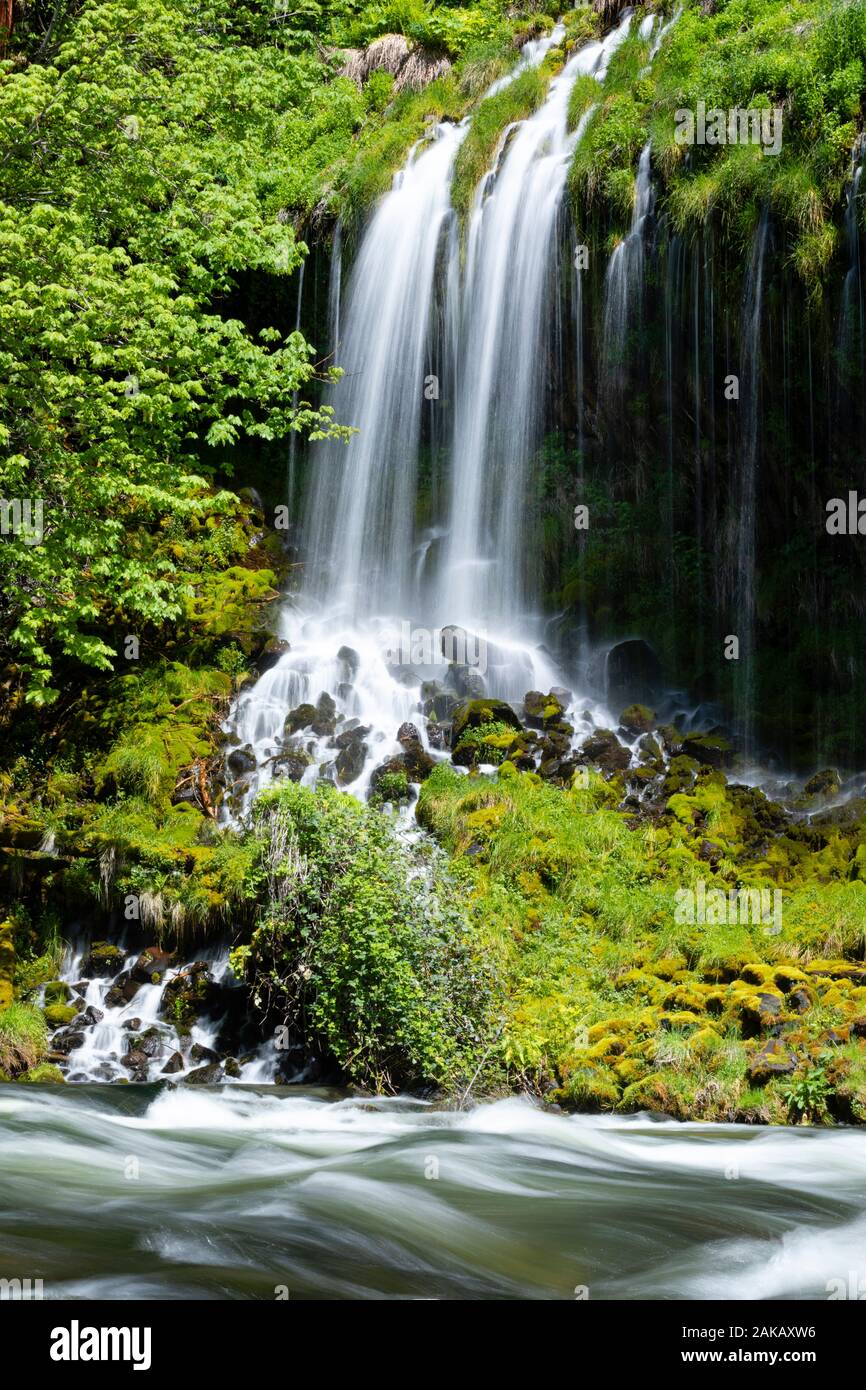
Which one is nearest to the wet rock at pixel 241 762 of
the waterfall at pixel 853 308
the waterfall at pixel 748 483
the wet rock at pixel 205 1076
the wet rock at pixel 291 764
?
the wet rock at pixel 291 764

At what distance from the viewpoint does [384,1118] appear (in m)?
7.97

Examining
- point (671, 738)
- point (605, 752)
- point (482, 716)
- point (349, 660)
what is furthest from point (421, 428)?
point (605, 752)

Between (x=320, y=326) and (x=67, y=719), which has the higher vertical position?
(x=320, y=326)

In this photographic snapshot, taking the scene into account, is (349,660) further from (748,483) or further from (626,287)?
(626,287)

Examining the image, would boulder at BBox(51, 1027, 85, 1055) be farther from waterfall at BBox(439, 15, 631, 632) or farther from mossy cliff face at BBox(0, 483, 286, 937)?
waterfall at BBox(439, 15, 631, 632)

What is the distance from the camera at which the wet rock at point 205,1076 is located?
9.23 meters

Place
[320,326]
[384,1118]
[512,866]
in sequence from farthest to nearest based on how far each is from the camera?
1. [320,326]
2. [512,866]
3. [384,1118]

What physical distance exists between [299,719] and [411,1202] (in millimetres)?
7946

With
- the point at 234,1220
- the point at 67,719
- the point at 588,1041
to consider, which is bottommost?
the point at 234,1220

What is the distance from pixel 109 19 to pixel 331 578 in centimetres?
718

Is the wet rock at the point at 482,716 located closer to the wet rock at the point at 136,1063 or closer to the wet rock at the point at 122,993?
the wet rock at the point at 122,993

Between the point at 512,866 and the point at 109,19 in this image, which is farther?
the point at 109,19
